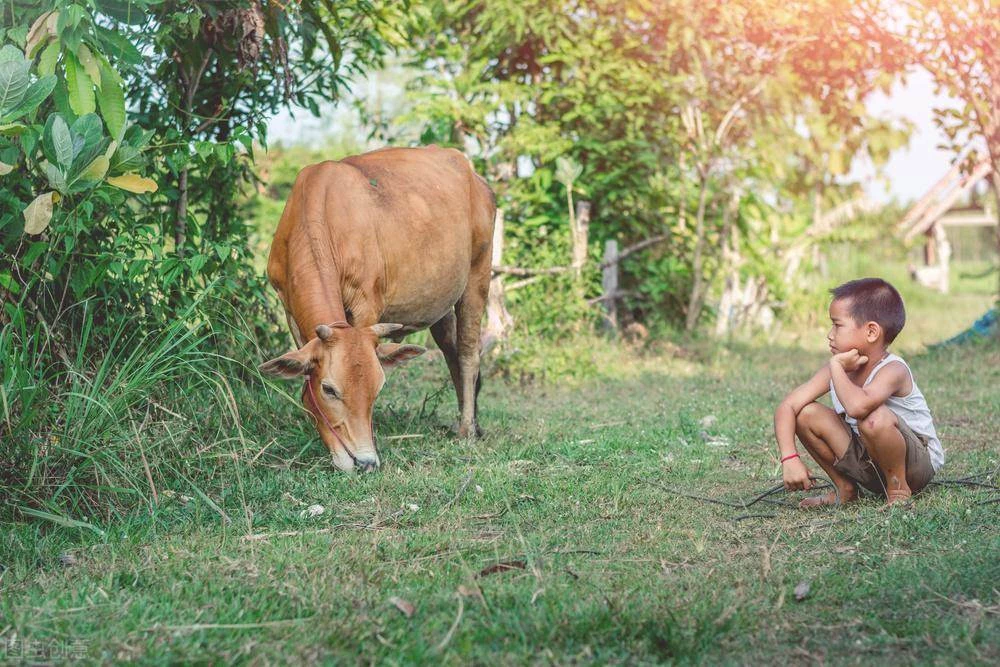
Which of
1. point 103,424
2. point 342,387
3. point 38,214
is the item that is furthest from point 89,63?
point 342,387

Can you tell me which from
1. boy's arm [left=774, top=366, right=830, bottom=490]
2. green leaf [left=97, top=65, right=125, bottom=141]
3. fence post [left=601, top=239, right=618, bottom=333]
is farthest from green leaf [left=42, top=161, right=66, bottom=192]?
fence post [left=601, top=239, right=618, bottom=333]

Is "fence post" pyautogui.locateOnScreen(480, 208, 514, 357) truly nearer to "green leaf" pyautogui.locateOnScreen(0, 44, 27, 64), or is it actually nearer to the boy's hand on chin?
the boy's hand on chin

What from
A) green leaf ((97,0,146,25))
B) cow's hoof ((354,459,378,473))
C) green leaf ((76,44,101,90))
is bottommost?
cow's hoof ((354,459,378,473))

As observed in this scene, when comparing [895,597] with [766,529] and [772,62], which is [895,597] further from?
[772,62]

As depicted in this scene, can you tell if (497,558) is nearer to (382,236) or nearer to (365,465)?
(365,465)

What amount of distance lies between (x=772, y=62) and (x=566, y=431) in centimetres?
571

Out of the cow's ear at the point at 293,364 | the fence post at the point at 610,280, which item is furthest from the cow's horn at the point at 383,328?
the fence post at the point at 610,280

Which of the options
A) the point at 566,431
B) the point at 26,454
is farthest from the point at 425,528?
the point at 566,431

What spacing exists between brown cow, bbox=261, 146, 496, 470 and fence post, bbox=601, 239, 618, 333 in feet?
12.7

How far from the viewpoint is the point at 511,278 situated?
1050 cm

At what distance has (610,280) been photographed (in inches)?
418

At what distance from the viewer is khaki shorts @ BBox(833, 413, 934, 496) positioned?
4.24 metres

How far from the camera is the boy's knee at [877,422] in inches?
162

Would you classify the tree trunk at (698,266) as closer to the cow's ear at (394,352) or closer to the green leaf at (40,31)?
the cow's ear at (394,352)
